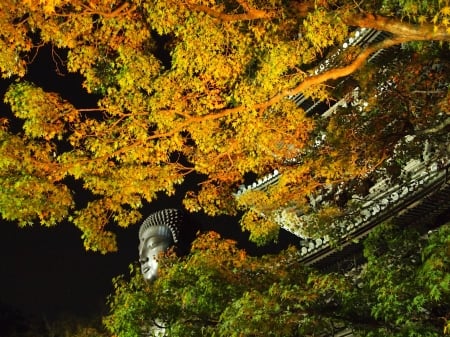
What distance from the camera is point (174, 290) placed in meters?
8.85

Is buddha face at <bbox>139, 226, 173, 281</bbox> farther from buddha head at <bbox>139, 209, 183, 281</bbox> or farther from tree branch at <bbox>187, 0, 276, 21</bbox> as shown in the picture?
tree branch at <bbox>187, 0, 276, 21</bbox>

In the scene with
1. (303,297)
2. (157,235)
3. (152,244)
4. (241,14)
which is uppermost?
(157,235)

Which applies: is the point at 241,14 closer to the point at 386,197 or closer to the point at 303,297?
the point at 303,297

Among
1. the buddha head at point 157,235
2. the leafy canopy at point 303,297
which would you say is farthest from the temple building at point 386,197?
the buddha head at point 157,235

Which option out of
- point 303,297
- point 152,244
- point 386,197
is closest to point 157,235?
point 152,244

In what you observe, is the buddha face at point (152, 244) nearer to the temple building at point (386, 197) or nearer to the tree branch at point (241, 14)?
the temple building at point (386, 197)

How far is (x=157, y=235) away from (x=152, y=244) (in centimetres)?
27

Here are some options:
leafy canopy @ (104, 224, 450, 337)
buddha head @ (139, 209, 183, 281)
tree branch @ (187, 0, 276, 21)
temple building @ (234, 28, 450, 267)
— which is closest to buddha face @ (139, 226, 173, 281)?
buddha head @ (139, 209, 183, 281)

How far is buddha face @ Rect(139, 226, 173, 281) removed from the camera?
49.5ft

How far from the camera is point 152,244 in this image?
51.2 ft

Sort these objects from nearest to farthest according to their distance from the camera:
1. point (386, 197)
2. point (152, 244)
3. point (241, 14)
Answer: point (241, 14), point (386, 197), point (152, 244)

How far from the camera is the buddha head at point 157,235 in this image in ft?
49.9

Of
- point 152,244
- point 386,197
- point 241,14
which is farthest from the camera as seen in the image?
point 152,244

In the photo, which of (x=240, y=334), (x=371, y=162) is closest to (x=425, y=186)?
(x=371, y=162)
